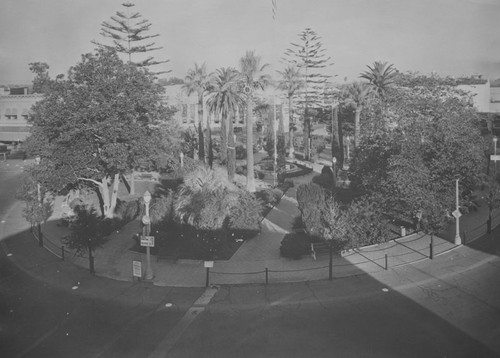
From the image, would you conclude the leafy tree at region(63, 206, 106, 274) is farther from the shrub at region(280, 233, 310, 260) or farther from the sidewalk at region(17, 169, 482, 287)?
the shrub at region(280, 233, 310, 260)

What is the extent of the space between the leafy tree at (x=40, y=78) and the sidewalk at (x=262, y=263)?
8476 mm

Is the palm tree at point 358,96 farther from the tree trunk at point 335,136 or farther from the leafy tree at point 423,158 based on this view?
the leafy tree at point 423,158

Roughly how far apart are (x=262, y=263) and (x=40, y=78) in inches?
633

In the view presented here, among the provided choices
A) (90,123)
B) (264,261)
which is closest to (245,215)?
(264,261)

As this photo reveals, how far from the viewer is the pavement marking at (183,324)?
35.2 feet

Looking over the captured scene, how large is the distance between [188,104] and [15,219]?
43921 mm

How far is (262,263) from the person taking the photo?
1753cm

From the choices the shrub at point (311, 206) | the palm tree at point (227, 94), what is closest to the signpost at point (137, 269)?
the shrub at point (311, 206)

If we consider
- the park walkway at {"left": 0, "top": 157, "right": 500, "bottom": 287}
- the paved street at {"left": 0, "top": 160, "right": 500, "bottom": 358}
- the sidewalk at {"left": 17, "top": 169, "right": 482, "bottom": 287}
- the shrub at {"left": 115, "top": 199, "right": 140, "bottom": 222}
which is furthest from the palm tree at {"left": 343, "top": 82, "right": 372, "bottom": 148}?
the paved street at {"left": 0, "top": 160, "right": 500, "bottom": 358}

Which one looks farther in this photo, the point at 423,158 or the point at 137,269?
the point at 423,158

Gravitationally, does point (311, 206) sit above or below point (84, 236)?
above

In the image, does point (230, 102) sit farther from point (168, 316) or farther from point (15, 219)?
point (168, 316)

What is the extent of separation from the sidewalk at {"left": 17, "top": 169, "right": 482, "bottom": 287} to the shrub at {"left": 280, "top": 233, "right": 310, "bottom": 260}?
0.28 metres

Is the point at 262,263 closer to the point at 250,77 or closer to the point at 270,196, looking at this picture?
the point at 270,196
